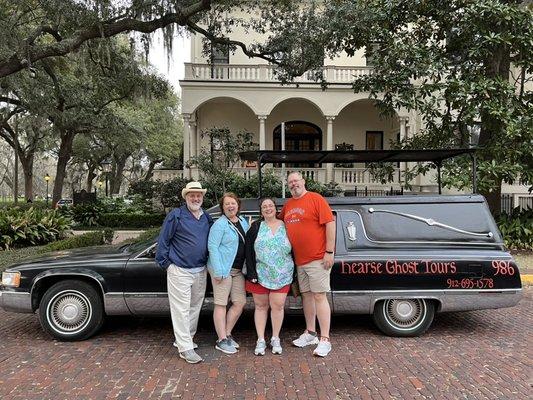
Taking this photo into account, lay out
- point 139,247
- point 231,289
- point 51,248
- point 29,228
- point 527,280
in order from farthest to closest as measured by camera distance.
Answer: point 29,228 → point 51,248 → point 527,280 → point 139,247 → point 231,289

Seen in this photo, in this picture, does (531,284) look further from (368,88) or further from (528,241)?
(368,88)

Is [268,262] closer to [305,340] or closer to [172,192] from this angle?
[305,340]

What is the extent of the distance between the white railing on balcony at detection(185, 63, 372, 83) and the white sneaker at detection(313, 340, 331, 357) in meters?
16.1

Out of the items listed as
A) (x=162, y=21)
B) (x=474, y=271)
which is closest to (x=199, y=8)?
(x=162, y=21)

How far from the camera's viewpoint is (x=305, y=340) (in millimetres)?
5020

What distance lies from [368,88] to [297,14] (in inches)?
128

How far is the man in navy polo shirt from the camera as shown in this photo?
4.62m

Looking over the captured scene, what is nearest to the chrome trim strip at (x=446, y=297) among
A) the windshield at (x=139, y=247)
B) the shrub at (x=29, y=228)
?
the windshield at (x=139, y=247)

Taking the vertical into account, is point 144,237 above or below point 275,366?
above

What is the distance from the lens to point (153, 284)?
5.16 metres

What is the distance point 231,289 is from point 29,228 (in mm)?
9217

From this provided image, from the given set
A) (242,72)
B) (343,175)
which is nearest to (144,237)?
(343,175)

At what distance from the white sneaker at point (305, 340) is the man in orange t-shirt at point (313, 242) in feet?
0.78

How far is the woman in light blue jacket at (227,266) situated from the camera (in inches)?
183
